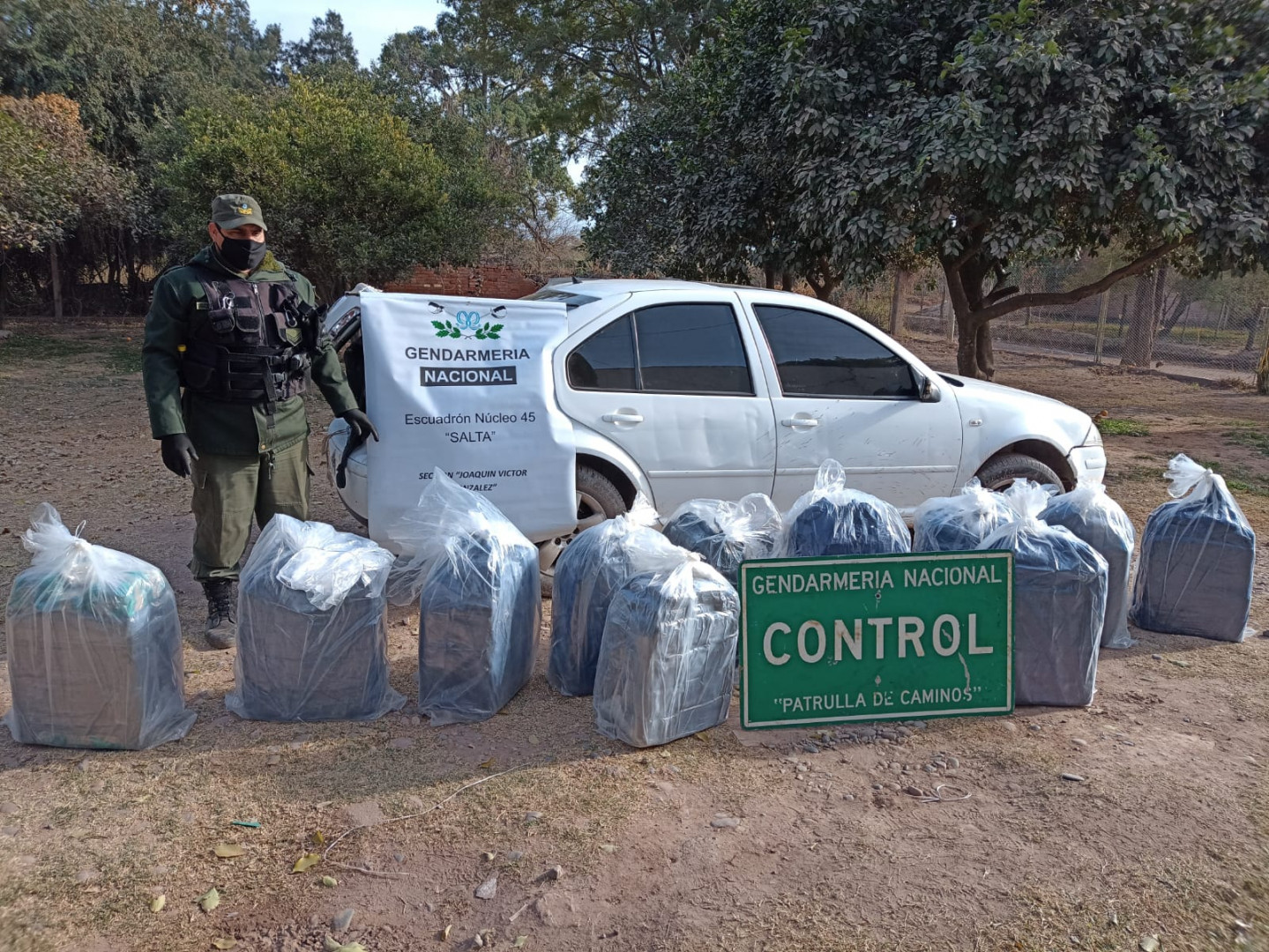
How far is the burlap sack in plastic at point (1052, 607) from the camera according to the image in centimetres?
366

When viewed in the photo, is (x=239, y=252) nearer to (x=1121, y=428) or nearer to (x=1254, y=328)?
(x=1121, y=428)

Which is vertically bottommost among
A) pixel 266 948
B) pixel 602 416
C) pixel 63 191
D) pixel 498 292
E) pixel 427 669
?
pixel 266 948

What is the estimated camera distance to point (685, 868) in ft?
9.11

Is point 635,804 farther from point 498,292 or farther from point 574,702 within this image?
point 498,292

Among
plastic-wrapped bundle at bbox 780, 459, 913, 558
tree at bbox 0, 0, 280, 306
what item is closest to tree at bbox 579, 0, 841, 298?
plastic-wrapped bundle at bbox 780, 459, 913, 558

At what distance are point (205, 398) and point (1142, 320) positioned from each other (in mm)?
19264

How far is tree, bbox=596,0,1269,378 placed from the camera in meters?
7.78

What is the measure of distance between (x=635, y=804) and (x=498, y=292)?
12.8 meters

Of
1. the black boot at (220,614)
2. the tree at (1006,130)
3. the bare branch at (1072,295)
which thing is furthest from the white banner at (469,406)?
the bare branch at (1072,295)

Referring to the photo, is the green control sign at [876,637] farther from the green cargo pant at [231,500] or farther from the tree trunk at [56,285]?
the tree trunk at [56,285]

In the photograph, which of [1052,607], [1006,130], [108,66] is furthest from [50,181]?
[1052,607]

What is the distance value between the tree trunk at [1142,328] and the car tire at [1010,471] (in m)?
15.0

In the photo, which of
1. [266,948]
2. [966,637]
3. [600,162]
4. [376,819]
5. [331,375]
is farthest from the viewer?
[600,162]

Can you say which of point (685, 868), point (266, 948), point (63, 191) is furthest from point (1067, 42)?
point (63, 191)
